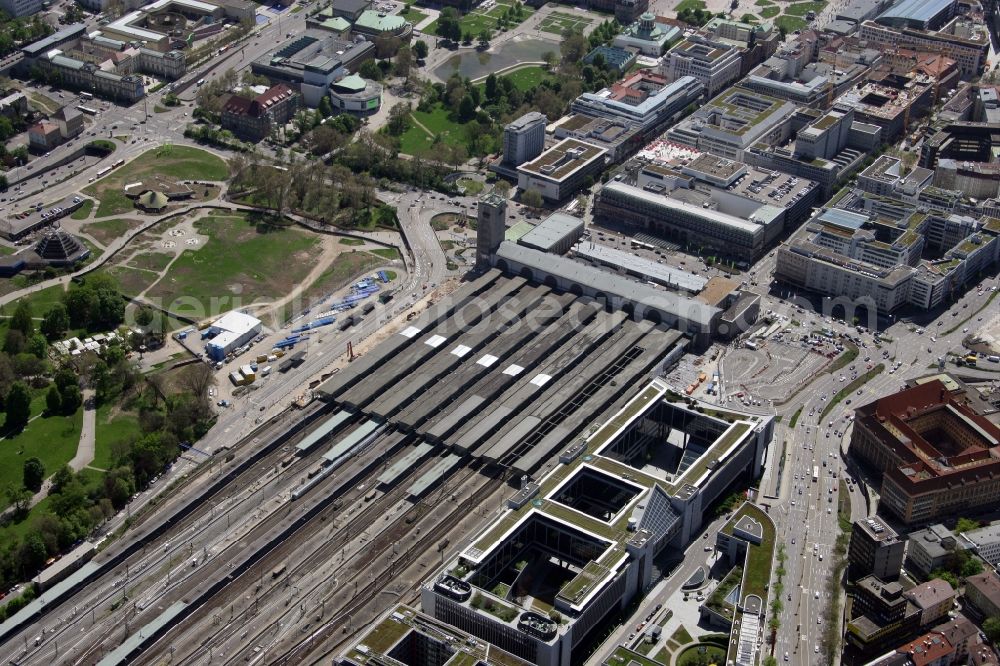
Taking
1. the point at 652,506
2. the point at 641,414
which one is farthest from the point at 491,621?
the point at 641,414

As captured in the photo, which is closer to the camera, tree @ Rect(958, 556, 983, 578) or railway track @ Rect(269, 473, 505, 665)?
railway track @ Rect(269, 473, 505, 665)

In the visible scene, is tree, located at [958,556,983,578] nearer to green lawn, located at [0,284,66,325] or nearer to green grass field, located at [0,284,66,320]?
green lawn, located at [0,284,66,325]

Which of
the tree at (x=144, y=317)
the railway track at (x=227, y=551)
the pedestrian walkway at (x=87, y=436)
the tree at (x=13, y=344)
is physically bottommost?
the railway track at (x=227, y=551)

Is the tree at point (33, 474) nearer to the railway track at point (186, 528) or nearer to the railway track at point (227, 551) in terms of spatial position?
the railway track at point (186, 528)

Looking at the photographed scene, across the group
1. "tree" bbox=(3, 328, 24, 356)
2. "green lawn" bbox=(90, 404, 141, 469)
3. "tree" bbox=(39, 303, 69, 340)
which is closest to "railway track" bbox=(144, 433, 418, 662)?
"green lawn" bbox=(90, 404, 141, 469)

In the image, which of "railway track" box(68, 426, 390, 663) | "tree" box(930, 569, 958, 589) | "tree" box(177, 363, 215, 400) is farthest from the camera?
"tree" box(177, 363, 215, 400)

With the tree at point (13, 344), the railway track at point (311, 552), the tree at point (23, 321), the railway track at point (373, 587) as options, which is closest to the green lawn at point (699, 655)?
the railway track at point (373, 587)
